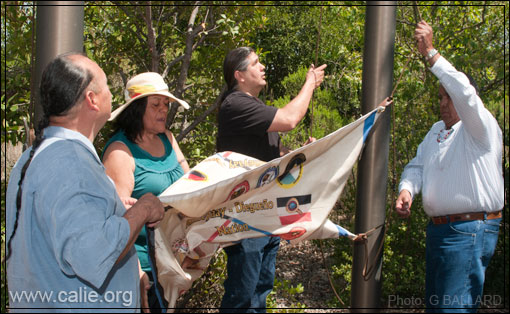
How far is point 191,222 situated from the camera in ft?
8.95

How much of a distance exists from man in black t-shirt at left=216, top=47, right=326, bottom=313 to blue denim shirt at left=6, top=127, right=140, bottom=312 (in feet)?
3.72

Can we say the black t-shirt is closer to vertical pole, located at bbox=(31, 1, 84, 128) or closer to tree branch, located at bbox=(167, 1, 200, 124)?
vertical pole, located at bbox=(31, 1, 84, 128)

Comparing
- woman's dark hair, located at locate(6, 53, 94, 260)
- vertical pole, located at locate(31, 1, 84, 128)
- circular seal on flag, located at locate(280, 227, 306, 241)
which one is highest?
vertical pole, located at locate(31, 1, 84, 128)

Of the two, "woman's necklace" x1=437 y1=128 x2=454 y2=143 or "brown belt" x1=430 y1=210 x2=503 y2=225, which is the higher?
"woman's necklace" x1=437 y1=128 x2=454 y2=143

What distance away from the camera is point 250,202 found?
9.07ft

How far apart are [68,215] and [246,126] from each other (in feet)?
4.99

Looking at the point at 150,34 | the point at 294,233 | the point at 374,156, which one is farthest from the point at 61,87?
the point at 150,34

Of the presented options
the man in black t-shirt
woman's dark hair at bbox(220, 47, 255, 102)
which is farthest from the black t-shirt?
woman's dark hair at bbox(220, 47, 255, 102)

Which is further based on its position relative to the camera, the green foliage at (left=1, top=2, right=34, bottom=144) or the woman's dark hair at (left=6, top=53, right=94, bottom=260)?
the green foliage at (left=1, top=2, right=34, bottom=144)

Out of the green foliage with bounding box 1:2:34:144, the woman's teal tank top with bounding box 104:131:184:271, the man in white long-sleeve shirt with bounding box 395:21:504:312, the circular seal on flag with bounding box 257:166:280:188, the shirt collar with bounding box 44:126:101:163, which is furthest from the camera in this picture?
the green foliage with bounding box 1:2:34:144

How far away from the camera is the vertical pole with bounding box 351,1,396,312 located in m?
3.01

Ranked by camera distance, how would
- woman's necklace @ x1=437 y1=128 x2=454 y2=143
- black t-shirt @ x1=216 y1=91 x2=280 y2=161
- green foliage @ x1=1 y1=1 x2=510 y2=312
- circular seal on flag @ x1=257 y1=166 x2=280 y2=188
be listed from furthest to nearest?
green foliage @ x1=1 y1=1 x2=510 y2=312 → woman's necklace @ x1=437 y1=128 x2=454 y2=143 → black t-shirt @ x1=216 y1=91 x2=280 y2=161 → circular seal on flag @ x1=257 y1=166 x2=280 y2=188

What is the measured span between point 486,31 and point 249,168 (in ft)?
12.0

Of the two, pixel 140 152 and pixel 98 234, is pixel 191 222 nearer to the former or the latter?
pixel 140 152
